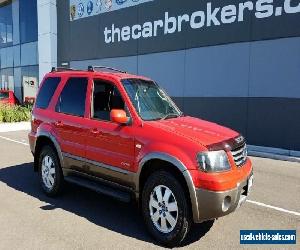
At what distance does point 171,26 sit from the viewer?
44.7 feet

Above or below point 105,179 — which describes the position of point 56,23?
above

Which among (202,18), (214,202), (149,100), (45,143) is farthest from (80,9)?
(214,202)

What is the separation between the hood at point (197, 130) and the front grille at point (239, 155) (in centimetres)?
19

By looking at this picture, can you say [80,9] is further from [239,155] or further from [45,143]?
[239,155]

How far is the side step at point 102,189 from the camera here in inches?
181

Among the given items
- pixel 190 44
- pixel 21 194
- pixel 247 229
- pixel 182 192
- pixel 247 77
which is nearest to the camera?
pixel 182 192

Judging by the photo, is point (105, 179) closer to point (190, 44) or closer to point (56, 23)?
point (190, 44)

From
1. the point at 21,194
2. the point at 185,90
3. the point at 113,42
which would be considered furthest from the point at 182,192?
the point at 113,42

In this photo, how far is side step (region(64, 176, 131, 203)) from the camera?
4605 millimetres

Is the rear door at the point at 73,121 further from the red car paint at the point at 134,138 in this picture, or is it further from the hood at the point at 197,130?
the hood at the point at 197,130

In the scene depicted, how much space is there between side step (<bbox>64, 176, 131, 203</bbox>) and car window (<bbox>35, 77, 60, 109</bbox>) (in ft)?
4.85

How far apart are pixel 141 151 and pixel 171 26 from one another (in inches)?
402

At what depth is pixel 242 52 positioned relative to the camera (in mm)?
11523

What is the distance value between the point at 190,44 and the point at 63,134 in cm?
868
